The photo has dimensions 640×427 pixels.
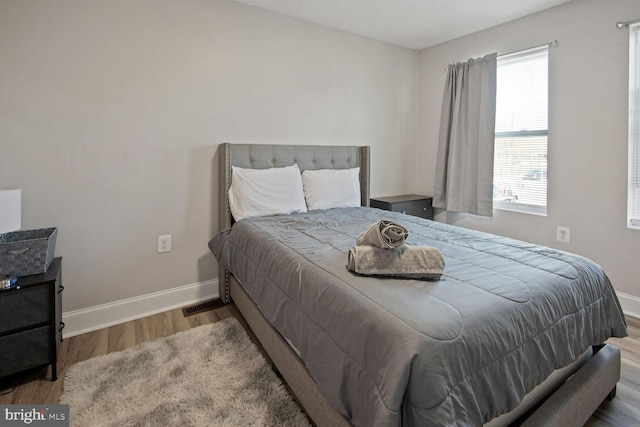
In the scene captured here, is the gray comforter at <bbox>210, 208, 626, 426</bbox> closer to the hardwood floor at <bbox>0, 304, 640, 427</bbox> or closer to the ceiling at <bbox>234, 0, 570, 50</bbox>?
the hardwood floor at <bbox>0, 304, 640, 427</bbox>

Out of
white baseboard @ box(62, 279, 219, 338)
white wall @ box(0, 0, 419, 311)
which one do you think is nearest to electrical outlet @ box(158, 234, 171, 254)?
white wall @ box(0, 0, 419, 311)

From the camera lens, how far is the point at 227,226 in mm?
2648

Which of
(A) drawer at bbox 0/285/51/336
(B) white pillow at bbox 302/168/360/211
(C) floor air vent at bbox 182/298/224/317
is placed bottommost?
(C) floor air vent at bbox 182/298/224/317

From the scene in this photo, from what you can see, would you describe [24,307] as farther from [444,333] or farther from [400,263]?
[444,333]

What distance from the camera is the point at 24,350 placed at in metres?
1.67

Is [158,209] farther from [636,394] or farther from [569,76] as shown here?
[569,76]

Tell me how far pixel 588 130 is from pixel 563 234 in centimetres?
86

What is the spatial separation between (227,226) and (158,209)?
521 millimetres

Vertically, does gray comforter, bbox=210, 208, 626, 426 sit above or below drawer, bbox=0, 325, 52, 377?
above

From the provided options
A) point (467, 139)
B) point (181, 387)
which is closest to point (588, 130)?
point (467, 139)

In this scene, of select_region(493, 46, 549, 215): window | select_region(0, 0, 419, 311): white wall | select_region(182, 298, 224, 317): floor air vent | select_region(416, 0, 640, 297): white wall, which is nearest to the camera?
select_region(0, 0, 419, 311): white wall

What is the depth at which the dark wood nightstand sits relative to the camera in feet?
11.4

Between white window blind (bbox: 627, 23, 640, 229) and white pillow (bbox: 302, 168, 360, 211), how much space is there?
208cm

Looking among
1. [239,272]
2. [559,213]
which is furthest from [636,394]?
[239,272]
